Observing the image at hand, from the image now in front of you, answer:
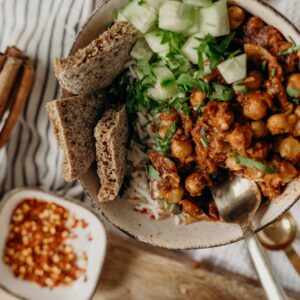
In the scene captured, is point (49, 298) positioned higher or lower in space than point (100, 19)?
lower

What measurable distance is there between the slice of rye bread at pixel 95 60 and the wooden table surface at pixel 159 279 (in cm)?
106

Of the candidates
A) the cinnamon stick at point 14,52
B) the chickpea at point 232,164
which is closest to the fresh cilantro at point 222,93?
the chickpea at point 232,164

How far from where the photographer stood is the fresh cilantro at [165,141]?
2238mm

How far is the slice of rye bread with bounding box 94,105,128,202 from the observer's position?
89.4 inches

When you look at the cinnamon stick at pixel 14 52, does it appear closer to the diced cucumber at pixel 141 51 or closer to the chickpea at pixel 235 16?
the diced cucumber at pixel 141 51

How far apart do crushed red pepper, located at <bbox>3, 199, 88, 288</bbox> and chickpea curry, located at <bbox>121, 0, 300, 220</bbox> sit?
86 centimetres

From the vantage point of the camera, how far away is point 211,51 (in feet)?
6.92

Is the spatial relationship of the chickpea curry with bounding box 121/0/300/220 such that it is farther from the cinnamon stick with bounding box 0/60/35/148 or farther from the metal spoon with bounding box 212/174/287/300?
the cinnamon stick with bounding box 0/60/35/148

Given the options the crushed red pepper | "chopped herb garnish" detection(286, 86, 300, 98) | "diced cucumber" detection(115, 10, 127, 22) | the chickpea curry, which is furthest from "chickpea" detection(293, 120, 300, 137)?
the crushed red pepper

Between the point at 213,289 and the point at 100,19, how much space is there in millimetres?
1509

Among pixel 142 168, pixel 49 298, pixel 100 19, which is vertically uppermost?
Result: pixel 100 19

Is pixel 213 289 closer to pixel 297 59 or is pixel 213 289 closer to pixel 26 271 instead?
pixel 26 271

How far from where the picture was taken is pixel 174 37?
2.20 m

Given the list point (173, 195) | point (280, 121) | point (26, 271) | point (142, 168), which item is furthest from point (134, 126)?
point (26, 271)
